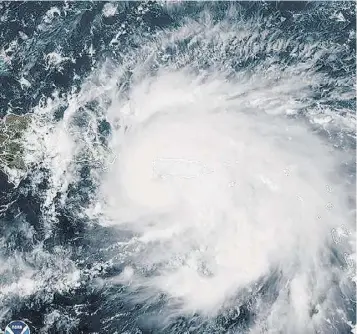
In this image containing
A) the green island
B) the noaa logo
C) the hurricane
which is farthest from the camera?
the green island

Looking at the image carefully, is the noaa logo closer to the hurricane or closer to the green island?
the hurricane

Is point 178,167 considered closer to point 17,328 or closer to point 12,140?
point 12,140

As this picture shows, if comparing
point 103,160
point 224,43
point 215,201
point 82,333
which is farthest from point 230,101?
point 82,333

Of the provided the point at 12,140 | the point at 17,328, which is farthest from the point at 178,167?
the point at 17,328

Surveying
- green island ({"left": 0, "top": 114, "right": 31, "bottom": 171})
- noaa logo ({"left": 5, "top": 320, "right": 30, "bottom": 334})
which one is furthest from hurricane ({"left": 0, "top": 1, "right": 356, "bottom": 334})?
noaa logo ({"left": 5, "top": 320, "right": 30, "bottom": 334})

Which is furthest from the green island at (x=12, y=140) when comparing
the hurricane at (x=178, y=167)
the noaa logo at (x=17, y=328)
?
the noaa logo at (x=17, y=328)

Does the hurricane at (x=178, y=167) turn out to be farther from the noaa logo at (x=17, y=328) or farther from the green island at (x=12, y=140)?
the noaa logo at (x=17, y=328)
